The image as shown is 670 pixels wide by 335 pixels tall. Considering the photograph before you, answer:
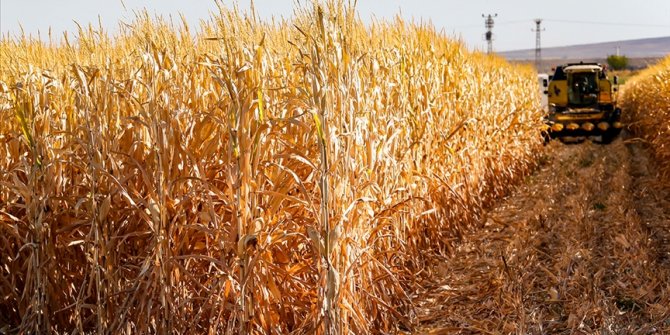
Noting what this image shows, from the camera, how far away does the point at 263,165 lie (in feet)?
13.5

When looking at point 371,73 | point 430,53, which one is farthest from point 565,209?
point 371,73

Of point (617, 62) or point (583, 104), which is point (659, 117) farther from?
point (617, 62)

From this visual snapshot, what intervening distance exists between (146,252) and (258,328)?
84 centimetres

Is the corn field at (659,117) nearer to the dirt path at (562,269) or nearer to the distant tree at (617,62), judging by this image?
the dirt path at (562,269)

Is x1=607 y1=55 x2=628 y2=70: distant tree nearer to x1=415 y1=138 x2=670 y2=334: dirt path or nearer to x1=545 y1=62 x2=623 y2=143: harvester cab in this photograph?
x1=545 y1=62 x2=623 y2=143: harvester cab

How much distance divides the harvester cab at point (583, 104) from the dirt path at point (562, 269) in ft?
20.8

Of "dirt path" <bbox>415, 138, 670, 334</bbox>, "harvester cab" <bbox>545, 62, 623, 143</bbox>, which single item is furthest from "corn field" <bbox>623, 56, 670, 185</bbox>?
"dirt path" <bbox>415, 138, 670, 334</bbox>

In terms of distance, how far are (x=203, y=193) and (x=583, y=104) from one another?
49.6ft

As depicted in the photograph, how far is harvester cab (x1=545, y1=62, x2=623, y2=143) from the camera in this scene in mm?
16844

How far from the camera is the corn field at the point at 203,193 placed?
4.10 meters

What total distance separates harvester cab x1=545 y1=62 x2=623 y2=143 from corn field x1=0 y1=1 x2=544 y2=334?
40.5 ft

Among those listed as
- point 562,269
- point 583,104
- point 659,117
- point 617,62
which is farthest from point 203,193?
point 617,62

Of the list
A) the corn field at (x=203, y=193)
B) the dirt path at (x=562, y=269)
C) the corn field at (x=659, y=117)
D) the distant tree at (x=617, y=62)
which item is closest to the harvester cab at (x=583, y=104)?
the corn field at (x=659, y=117)

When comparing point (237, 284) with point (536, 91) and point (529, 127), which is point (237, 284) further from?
point (536, 91)
